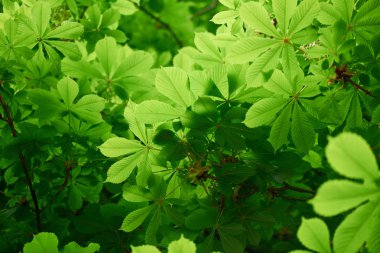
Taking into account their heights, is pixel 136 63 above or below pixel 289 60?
below

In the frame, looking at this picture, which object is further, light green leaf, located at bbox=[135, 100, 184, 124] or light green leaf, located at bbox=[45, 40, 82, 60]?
light green leaf, located at bbox=[45, 40, 82, 60]

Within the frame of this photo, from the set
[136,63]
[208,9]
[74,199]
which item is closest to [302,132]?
[136,63]

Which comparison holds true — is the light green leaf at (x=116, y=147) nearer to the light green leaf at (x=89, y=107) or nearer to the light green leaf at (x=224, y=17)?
the light green leaf at (x=89, y=107)

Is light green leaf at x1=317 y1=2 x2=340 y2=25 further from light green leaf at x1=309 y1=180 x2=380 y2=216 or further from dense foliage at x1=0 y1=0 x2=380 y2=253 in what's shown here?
light green leaf at x1=309 y1=180 x2=380 y2=216

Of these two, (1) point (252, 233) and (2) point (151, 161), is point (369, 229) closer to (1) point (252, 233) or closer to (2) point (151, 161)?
(1) point (252, 233)

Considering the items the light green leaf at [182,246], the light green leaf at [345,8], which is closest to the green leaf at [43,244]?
the light green leaf at [182,246]

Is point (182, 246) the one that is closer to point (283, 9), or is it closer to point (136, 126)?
point (136, 126)

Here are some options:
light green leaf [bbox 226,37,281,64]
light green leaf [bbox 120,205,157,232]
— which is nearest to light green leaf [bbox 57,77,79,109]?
light green leaf [bbox 120,205,157,232]
